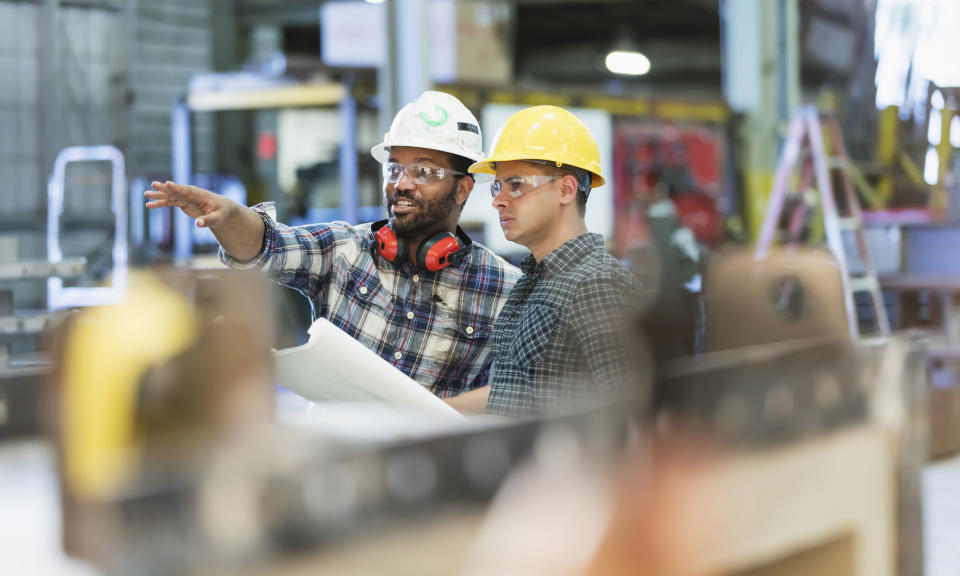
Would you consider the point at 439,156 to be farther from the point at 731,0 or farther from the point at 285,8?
the point at 285,8

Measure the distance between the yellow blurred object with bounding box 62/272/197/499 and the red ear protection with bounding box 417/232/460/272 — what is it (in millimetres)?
2078

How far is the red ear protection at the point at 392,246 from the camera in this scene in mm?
2787

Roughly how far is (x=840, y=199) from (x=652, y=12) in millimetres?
8466

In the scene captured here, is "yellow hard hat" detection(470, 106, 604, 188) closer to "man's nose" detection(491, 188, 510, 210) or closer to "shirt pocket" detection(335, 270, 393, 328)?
"man's nose" detection(491, 188, 510, 210)

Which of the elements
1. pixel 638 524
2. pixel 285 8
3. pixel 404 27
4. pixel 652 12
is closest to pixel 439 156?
pixel 638 524

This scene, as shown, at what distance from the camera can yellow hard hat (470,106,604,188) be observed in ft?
8.50

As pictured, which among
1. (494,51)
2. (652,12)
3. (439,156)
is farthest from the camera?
(652,12)

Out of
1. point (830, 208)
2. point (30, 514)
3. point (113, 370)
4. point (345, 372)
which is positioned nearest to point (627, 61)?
point (830, 208)

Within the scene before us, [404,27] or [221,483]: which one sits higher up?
[404,27]

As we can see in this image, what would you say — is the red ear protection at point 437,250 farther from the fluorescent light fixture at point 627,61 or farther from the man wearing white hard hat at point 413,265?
the fluorescent light fixture at point 627,61

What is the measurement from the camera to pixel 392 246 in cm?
279

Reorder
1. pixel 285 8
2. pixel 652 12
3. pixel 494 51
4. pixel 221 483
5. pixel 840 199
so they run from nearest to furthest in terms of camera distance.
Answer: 1. pixel 221 483
2. pixel 494 51
3. pixel 840 199
4. pixel 285 8
5. pixel 652 12

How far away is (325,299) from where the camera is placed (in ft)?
9.49

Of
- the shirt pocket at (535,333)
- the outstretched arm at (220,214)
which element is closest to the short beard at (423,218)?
the outstretched arm at (220,214)
